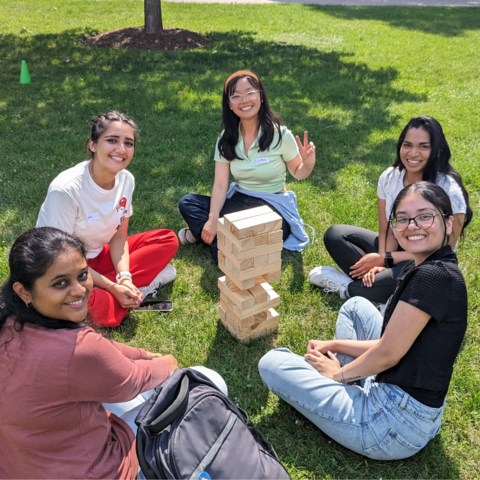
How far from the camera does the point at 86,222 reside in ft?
11.7

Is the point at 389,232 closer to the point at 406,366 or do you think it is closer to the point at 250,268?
the point at 250,268

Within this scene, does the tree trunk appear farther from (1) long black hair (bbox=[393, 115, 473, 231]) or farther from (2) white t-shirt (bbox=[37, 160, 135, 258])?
(1) long black hair (bbox=[393, 115, 473, 231])

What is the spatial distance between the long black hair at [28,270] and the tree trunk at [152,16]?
10.6 meters

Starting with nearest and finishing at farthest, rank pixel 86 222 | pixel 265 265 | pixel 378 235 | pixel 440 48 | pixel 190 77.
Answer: pixel 265 265 → pixel 86 222 → pixel 378 235 → pixel 190 77 → pixel 440 48

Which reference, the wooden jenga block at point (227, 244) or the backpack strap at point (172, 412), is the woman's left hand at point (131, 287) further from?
the backpack strap at point (172, 412)

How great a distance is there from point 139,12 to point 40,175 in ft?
34.1

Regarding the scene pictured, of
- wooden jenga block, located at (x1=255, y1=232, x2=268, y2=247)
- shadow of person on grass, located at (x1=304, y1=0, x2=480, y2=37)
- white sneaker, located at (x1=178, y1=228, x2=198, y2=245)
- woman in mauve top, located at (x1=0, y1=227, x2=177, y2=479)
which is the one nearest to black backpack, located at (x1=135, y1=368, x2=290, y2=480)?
woman in mauve top, located at (x1=0, y1=227, x2=177, y2=479)

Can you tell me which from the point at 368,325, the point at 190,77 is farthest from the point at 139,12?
the point at 368,325

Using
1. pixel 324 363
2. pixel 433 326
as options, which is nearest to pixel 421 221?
pixel 433 326

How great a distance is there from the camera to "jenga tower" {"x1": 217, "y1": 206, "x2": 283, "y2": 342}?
314cm

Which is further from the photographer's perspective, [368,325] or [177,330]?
[177,330]

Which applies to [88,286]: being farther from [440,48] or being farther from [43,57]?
[440,48]

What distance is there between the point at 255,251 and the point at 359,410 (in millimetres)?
1227

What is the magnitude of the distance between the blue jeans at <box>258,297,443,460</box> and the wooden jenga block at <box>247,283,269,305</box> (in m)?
0.58
